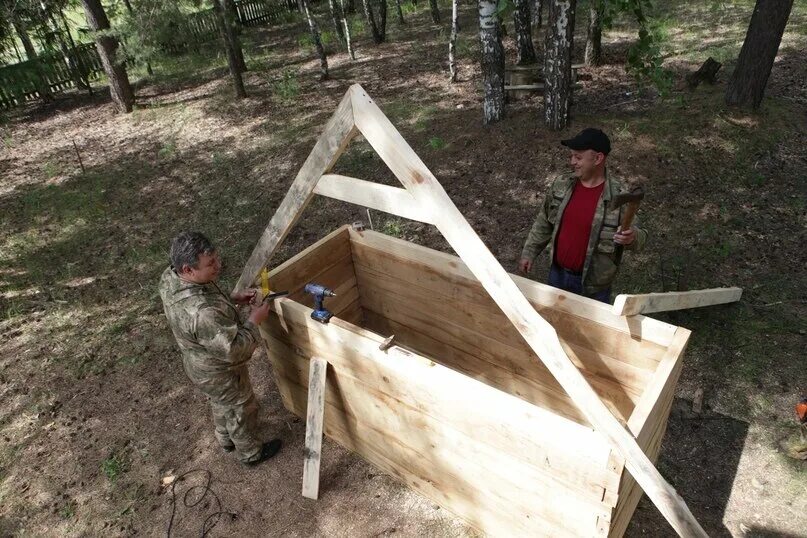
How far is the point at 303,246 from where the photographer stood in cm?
603

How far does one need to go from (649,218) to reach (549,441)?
164 inches

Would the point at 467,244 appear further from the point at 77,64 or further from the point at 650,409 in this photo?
the point at 77,64

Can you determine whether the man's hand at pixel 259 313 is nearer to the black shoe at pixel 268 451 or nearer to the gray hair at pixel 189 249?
the gray hair at pixel 189 249

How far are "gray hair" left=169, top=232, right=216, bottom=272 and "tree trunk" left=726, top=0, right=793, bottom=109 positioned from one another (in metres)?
7.10

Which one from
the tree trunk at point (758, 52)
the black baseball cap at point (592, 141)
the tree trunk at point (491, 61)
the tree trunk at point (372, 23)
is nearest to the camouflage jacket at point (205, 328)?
the black baseball cap at point (592, 141)

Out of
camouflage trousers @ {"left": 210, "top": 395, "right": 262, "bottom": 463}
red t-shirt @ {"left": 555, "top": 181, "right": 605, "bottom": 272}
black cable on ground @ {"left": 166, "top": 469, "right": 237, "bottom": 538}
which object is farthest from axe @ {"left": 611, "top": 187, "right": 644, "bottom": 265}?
black cable on ground @ {"left": 166, "top": 469, "right": 237, "bottom": 538}

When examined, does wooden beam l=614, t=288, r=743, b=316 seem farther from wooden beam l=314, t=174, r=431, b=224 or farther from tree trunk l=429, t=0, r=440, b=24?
tree trunk l=429, t=0, r=440, b=24

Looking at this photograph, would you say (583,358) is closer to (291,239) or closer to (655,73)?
(655,73)

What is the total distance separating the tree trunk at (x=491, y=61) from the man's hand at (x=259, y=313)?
5.21m

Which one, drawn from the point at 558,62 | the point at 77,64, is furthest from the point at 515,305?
the point at 77,64

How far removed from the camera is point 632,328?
8.60 feet

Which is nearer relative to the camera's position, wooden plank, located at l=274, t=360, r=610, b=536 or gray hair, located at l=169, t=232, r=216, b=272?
wooden plank, located at l=274, t=360, r=610, b=536

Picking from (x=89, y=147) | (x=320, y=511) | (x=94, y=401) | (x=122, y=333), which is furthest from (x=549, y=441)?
(x=89, y=147)

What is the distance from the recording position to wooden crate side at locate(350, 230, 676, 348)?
101 inches
